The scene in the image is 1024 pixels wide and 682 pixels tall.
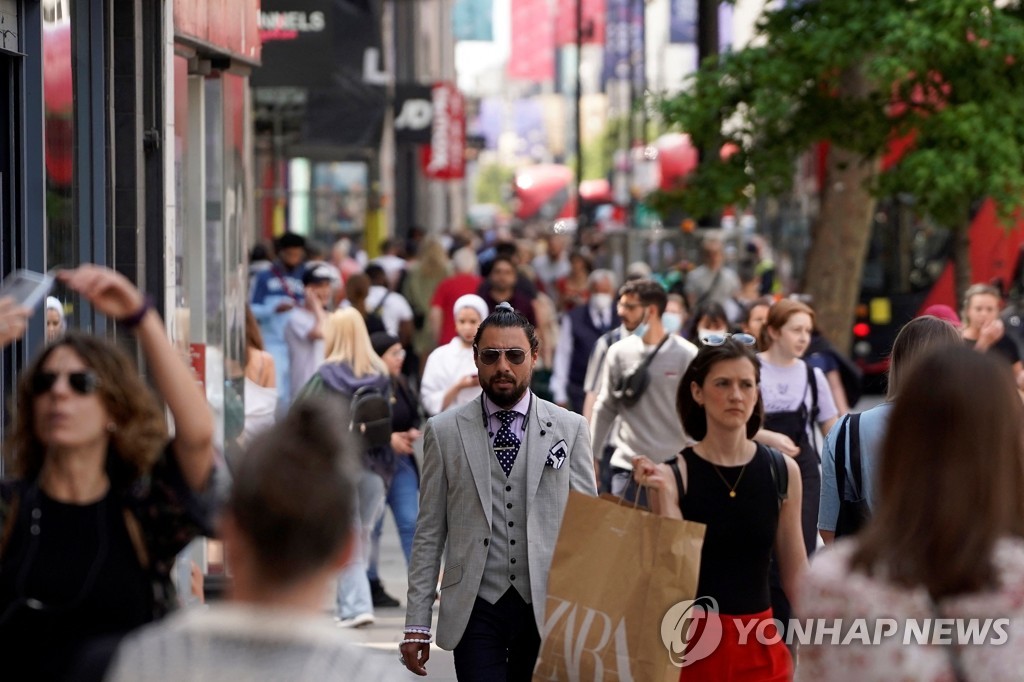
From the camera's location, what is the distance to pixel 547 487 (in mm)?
5750

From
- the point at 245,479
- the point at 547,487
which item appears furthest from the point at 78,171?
the point at 245,479

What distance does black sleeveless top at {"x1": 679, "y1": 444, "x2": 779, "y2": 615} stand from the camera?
5238 mm

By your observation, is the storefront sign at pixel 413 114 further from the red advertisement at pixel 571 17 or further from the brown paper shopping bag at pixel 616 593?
the brown paper shopping bag at pixel 616 593

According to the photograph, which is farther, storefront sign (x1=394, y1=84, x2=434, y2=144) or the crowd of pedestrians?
storefront sign (x1=394, y1=84, x2=434, y2=144)

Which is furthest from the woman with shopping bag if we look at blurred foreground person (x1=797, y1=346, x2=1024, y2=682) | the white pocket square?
blurred foreground person (x1=797, y1=346, x2=1024, y2=682)

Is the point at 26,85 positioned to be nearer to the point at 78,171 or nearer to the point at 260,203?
the point at 78,171

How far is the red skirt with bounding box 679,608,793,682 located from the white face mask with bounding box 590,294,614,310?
935 centimetres

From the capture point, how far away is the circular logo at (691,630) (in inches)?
191

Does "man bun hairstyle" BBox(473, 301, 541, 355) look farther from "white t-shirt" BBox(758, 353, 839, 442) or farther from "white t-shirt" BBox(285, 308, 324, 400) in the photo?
"white t-shirt" BBox(285, 308, 324, 400)

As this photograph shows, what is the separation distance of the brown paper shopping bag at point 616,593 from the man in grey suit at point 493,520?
0.61 metres

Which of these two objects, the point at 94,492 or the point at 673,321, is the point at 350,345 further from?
the point at 94,492

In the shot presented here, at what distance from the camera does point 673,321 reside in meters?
13.0

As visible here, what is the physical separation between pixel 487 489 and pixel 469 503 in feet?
0.26

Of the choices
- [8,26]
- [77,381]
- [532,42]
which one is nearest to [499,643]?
[77,381]
